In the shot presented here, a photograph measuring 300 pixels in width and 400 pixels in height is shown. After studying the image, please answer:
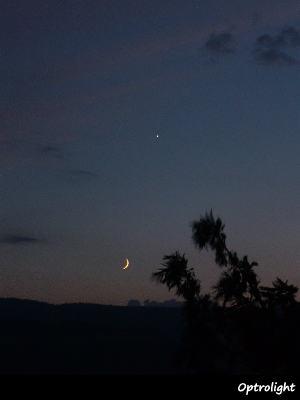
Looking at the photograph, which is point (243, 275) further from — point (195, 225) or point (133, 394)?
point (133, 394)

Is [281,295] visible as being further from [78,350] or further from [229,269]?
[78,350]

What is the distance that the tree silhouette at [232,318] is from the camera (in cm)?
2155

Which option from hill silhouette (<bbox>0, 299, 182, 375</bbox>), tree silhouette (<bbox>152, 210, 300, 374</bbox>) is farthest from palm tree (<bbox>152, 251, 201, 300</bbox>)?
hill silhouette (<bbox>0, 299, 182, 375</bbox>)

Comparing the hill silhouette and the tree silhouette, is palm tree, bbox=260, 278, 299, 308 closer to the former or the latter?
the tree silhouette

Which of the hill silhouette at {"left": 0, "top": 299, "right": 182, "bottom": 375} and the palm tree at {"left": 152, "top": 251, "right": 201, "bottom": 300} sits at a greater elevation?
the hill silhouette at {"left": 0, "top": 299, "right": 182, "bottom": 375}

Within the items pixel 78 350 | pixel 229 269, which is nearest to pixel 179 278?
pixel 229 269

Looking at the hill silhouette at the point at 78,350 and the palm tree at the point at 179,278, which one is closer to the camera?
the palm tree at the point at 179,278

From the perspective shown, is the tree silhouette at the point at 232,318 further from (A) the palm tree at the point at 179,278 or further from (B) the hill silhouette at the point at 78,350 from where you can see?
(B) the hill silhouette at the point at 78,350

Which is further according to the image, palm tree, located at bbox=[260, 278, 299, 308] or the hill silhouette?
the hill silhouette

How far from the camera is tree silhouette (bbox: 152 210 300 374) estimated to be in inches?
848

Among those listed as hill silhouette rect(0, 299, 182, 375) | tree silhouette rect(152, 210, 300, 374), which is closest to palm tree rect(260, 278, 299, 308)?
tree silhouette rect(152, 210, 300, 374)

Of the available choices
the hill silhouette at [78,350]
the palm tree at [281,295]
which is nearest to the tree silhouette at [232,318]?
the palm tree at [281,295]

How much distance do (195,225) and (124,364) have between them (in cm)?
12487

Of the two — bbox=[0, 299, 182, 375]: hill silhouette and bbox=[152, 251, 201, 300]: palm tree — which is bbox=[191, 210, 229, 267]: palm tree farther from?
bbox=[0, 299, 182, 375]: hill silhouette
